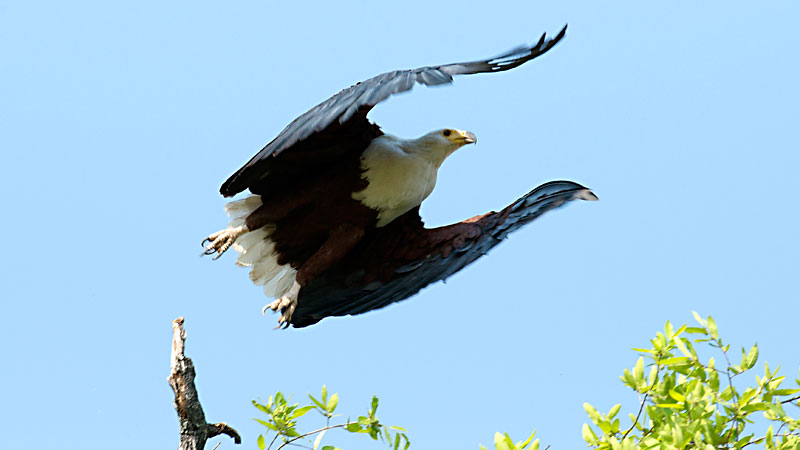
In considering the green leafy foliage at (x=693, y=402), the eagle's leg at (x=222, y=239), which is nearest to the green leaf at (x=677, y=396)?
the green leafy foliage at (x=693, y=402)

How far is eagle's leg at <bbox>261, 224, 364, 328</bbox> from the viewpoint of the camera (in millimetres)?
4172

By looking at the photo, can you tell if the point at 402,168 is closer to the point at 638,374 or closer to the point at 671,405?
the point at 638,374

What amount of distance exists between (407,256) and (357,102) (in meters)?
1.18

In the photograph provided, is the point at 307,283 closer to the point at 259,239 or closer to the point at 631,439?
the point at 259,239

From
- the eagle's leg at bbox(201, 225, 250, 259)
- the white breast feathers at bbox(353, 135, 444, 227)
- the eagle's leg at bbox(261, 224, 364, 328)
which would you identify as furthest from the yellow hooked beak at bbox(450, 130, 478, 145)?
the eagle's leg at bbox(201, 225, 250, 259)

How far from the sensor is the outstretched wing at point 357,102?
3340 millimetres

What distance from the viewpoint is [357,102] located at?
3381mm

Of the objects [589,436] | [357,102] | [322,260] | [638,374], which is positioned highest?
[357,102]

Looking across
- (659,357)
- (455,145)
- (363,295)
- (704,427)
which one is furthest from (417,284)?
(704,427)

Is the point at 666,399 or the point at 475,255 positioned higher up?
the point at 475,255

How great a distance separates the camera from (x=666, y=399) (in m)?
3.41

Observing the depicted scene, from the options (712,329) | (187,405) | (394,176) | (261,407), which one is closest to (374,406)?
(261,407)

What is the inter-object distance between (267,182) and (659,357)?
1.84m

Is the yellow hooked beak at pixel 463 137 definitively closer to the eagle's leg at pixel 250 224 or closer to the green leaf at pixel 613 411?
the eagle's leg at pixel 250 224
